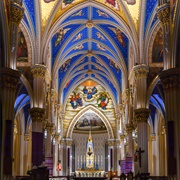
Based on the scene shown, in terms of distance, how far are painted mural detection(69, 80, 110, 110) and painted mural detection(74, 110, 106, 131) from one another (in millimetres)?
2575

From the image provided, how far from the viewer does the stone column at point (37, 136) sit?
21.6m

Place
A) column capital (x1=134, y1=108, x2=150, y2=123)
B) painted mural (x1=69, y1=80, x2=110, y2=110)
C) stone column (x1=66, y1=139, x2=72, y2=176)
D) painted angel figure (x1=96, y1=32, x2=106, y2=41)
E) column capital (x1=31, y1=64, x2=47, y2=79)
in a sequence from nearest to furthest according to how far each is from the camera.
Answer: column capital (x1=134, y1=108, x2=150, y2=123) < column capital (x1=31, y1=64, x2=47, y2=79) < painted angel figure (x1=96, y1=32, x2=106, y2=41) < stone column (x1=66, y1=139, x2=72, y2=176) < painted mural (x1=69, y1=80, x2=110, y2=110)

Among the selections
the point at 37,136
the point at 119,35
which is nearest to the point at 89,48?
the point at 119,35

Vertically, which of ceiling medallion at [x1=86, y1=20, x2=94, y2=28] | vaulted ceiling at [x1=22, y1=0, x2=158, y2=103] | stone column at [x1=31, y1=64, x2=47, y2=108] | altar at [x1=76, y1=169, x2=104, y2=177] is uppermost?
ceiling medallion at [x1=86, y1=20, x2=94, y2=28]

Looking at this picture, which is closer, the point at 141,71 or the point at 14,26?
the point at 14,26

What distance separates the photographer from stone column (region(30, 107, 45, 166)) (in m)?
21.6

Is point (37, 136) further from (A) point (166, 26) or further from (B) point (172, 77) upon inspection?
(A) point (166, 26)

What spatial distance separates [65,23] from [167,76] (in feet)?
42.4

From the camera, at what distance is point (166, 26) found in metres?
17.3

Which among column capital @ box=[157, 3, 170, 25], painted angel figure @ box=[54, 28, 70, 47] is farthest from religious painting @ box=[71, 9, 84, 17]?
column capital @ box=[157, 3, 170, 25]

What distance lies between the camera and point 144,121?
24359mm

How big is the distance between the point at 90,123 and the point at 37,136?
26.0 metres

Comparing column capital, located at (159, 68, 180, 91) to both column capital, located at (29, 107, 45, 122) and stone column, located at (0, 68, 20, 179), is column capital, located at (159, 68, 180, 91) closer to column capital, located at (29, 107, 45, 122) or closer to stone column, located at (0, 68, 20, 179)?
stone column, located at (0, 68, 20, 179)

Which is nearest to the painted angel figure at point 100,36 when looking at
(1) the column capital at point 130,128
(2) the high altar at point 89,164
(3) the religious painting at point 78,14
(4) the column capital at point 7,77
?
(3) the religious painting at point 78,14
